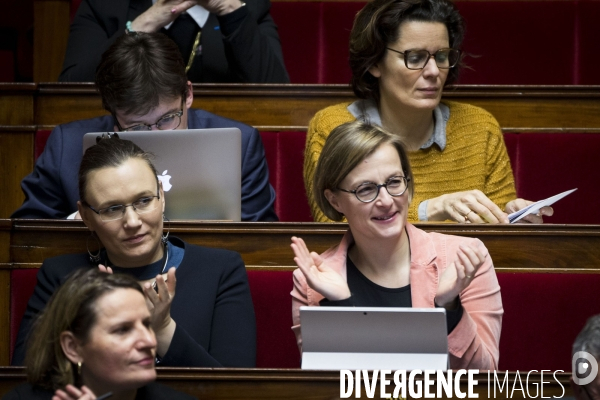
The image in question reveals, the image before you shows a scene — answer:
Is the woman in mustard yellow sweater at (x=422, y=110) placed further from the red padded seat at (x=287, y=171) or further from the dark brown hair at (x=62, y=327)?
the dark brown hair at (x=62, y=327)

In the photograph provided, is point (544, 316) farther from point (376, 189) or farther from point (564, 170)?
point (564, 170)

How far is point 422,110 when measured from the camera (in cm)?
135

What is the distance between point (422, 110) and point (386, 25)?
0.12 m

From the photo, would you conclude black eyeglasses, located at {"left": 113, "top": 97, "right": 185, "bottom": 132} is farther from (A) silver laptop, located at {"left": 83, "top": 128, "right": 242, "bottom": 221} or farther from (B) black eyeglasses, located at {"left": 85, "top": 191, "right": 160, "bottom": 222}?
(B) black eyeglasses, located at {"left": 85, "top": 191, "right": 160, "bottom": 222}

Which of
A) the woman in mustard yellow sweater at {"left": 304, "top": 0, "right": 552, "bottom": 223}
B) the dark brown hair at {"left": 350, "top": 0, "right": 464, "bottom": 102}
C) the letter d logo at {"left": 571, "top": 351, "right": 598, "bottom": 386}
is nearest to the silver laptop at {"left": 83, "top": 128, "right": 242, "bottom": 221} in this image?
the woman in mustard yellow sweater at {"left": 304, "top": 0, "right": 552, "bottom": 223}

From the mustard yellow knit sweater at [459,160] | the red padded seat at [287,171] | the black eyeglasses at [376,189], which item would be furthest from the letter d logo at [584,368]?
the red padded seat at [287,171]

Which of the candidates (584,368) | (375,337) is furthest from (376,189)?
(584,368)

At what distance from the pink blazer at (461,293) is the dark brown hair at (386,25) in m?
0.36

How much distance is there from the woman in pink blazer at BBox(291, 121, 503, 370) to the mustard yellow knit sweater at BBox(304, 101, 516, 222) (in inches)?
10.4

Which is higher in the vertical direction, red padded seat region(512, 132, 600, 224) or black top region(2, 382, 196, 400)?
red padded seat region(512, 132, 600, 224)

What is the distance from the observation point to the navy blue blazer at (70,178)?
1313mm

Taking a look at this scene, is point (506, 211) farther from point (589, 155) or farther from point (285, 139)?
point (285, 139)

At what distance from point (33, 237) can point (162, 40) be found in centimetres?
29

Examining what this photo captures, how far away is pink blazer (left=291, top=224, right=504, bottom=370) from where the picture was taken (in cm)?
98
